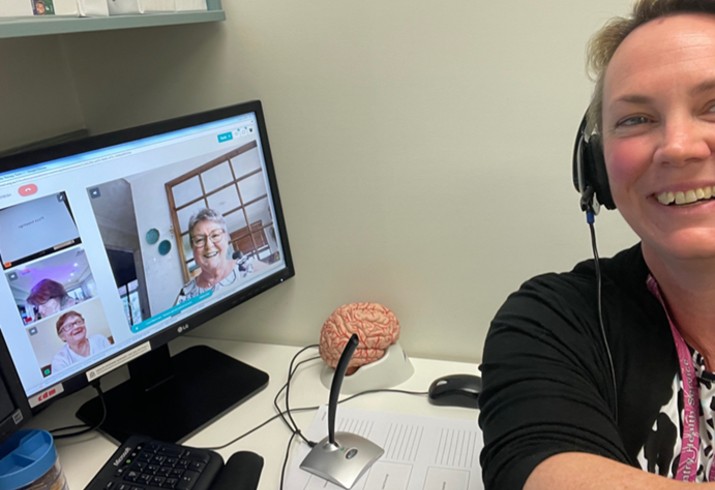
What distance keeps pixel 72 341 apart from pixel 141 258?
0.18 meters

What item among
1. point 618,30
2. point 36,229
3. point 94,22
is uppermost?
point 94,22

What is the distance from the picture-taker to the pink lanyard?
774mm

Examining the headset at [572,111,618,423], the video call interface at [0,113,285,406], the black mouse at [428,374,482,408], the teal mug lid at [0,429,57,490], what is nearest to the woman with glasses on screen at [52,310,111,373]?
the video call interface at [0,113,285,406]

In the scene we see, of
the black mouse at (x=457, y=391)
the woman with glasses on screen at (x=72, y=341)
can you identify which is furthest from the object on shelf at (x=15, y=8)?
the black mouse at (x=457, y=391)

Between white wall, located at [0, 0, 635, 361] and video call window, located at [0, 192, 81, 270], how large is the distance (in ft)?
Result: 1.48

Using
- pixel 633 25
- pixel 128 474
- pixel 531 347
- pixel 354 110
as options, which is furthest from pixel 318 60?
pixel 128 474

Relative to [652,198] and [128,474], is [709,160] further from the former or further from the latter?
[128,474]

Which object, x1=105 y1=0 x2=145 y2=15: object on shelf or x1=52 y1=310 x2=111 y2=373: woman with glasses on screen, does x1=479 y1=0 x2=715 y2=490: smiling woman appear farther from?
x1=105 y1=0 x2=145 y2=15: object on shelf

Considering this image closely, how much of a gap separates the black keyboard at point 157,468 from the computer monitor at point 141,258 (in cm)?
13

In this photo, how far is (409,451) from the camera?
102cm

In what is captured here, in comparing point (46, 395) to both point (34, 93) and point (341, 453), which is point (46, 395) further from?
point (34, 93)

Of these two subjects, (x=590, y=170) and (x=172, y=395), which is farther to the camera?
(x=172, y=395)

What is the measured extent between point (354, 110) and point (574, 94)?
1.36ft

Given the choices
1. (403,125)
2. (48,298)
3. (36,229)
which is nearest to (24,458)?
(48,298)
